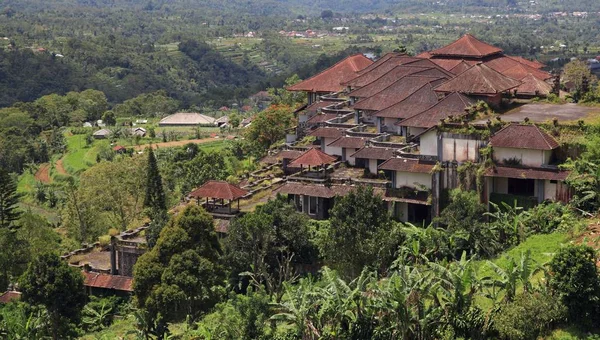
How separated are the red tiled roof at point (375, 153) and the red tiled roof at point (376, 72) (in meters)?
8.65

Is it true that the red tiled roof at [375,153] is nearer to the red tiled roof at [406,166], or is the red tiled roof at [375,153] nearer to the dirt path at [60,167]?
the red tiled roof at [406,166]

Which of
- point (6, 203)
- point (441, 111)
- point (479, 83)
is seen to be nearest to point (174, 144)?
point (6, 203)

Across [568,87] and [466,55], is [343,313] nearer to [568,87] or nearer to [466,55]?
[466,55]

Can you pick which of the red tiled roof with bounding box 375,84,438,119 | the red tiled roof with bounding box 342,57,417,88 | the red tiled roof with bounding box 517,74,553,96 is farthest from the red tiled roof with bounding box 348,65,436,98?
A: the red tiled roof with bounding box 517,74,553,96

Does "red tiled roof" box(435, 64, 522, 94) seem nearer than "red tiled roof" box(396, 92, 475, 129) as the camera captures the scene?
No

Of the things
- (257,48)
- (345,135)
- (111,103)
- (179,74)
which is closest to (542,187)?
(345,135)

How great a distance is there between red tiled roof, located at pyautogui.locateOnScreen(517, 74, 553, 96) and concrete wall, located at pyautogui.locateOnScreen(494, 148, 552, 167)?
7344mm

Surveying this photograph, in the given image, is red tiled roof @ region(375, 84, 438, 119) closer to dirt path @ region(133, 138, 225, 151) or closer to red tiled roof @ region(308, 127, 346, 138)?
red tiled roof @ region(308, 127, 346, 138)

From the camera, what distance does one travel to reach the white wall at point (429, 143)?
107ft

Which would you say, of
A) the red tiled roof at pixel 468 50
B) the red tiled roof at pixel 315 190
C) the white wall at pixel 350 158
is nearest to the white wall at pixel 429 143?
the red tiled roof at pixel 315 190

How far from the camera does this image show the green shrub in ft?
65.2

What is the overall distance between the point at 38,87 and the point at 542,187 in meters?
105

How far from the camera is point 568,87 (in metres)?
46.7

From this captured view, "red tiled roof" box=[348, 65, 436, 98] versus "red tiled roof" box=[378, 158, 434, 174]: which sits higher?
"red tiled roof" box=[348, 65, 436, 98]
